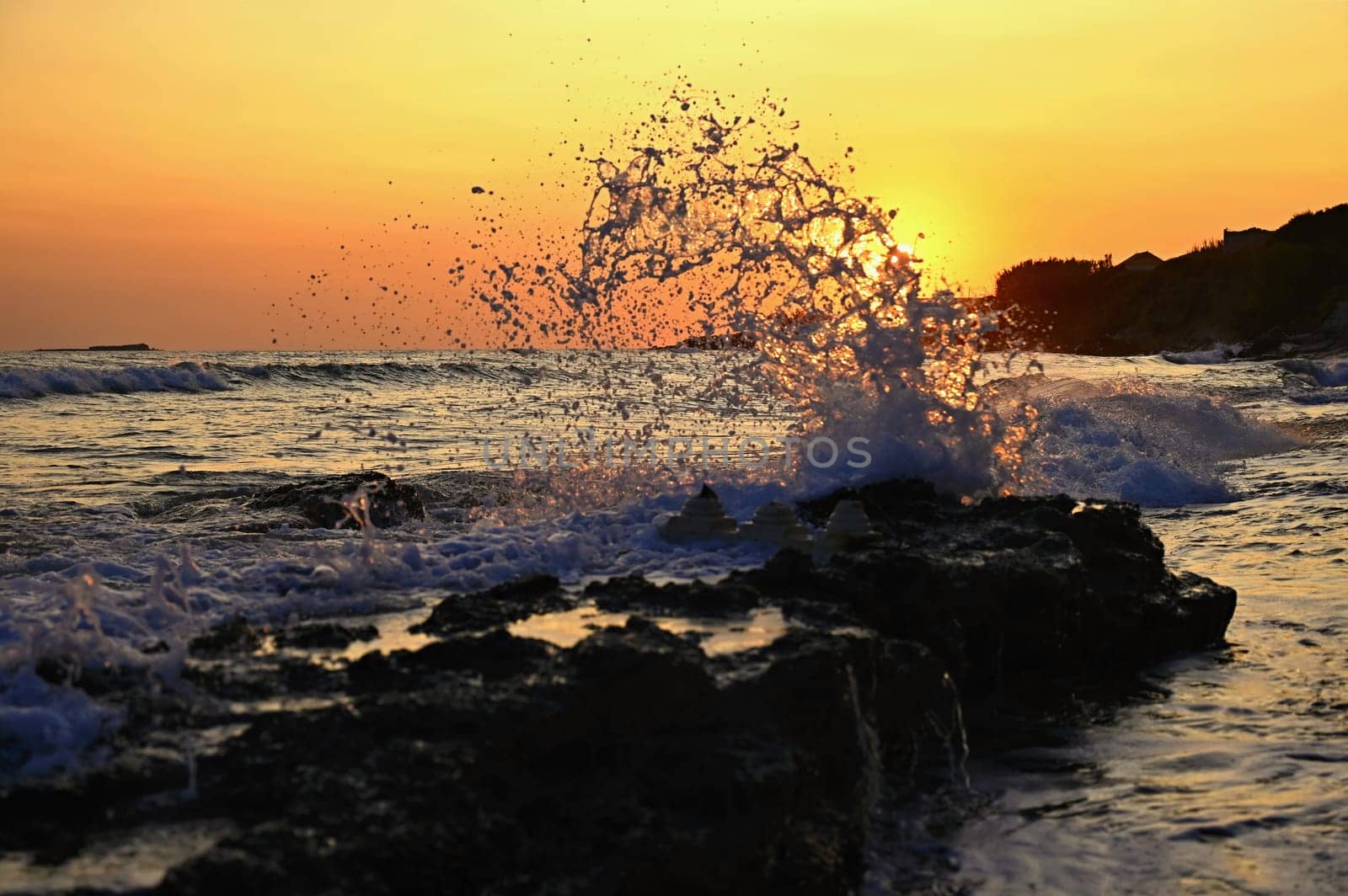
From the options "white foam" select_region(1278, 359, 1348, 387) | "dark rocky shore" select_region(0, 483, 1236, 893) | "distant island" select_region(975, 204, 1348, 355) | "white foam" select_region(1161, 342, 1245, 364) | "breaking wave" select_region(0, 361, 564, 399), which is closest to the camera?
"dark rocky shore" select_region(0, 483, 1236, 893)

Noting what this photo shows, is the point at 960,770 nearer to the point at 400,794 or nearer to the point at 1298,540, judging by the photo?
the point at 400,794

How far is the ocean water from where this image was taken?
163 inches

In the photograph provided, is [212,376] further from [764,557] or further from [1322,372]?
[764,557]

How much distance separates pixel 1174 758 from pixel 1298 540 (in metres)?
5.58

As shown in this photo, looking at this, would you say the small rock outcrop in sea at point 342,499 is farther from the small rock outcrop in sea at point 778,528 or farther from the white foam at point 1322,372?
the white foam at point 1322,372

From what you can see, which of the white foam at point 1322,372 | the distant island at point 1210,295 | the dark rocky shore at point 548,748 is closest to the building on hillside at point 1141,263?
the distant island at point 1210,295

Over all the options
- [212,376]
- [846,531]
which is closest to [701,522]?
[846,531]

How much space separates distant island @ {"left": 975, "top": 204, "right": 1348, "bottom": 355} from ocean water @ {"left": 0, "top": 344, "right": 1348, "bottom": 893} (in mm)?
32020

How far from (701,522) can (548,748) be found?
3.10 metres

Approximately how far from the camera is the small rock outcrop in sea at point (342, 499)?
9.38m

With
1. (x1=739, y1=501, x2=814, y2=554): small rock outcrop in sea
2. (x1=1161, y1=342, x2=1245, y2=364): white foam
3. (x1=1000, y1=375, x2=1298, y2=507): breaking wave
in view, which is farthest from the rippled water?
(x1=1161, y1=342, x2=1245, y2=364): white foam

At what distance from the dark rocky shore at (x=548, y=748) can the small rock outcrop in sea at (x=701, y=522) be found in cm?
110

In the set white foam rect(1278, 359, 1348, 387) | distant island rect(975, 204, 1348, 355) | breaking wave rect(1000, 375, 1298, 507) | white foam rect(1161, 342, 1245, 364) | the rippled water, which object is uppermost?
distant island rect(975, 204, 1348, 355)

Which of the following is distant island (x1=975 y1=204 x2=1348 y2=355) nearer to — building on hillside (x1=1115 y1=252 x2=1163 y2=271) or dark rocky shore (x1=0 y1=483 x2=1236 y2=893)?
building on hillside (x1=1115 y1=252 x2=1163 y2=271)
